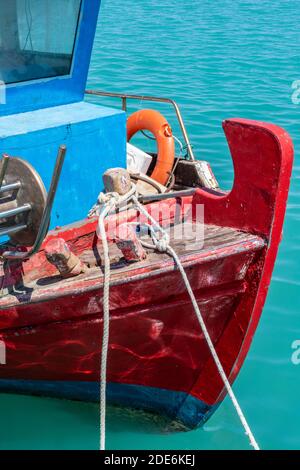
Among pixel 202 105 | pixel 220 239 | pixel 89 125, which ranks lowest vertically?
pixel 220 239

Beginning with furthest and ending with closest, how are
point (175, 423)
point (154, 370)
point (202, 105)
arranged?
1. point (202, 105)
2. point (175, 423)
3. point (154, 370)

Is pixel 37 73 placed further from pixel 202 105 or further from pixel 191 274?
pixel 202 105

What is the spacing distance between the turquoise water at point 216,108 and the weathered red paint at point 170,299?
495 mm

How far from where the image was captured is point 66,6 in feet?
16.0

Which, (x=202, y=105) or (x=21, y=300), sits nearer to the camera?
(x=21, y=300)

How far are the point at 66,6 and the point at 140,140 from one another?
19.1ft
